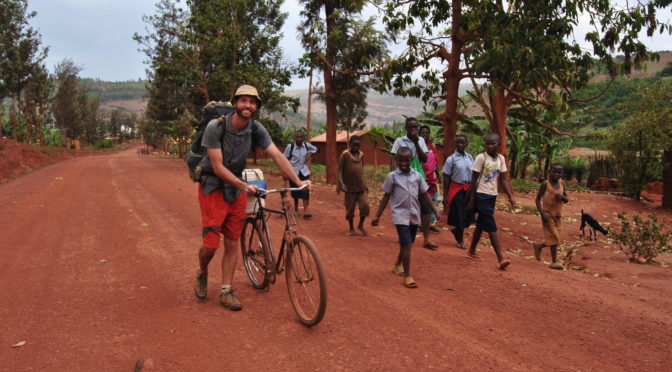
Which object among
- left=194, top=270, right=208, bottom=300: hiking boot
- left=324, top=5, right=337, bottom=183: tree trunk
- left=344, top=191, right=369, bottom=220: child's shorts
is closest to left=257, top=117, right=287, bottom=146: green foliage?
left=324, top=5, right=337, bottom=183: tree trunk

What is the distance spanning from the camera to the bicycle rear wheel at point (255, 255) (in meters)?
4.35

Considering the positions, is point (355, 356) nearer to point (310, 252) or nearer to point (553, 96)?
point (310, 252)

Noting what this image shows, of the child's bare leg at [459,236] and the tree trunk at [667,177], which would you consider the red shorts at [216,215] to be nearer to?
the child's bare leg at [459,236]

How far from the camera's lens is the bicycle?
3654 millimetres

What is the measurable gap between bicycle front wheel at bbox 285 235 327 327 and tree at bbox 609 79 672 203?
16.4 m

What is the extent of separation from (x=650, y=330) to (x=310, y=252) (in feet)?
10.4

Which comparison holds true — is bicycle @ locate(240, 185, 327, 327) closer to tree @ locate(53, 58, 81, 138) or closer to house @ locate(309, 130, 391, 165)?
house @ locate(309, 130, 391, 165)

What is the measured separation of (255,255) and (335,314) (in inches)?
41.8

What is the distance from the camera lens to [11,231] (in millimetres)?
7492

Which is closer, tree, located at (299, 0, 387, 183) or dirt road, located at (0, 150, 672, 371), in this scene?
dirt road, located at (0, 150, 672, 371)

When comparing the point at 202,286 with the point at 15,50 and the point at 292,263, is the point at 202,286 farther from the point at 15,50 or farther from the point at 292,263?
the point at 15,50

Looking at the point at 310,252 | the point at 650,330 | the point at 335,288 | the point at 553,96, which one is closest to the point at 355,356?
the point at 310,252

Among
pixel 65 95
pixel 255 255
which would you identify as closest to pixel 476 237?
pixel 255 255

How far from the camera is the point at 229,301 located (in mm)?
4172
